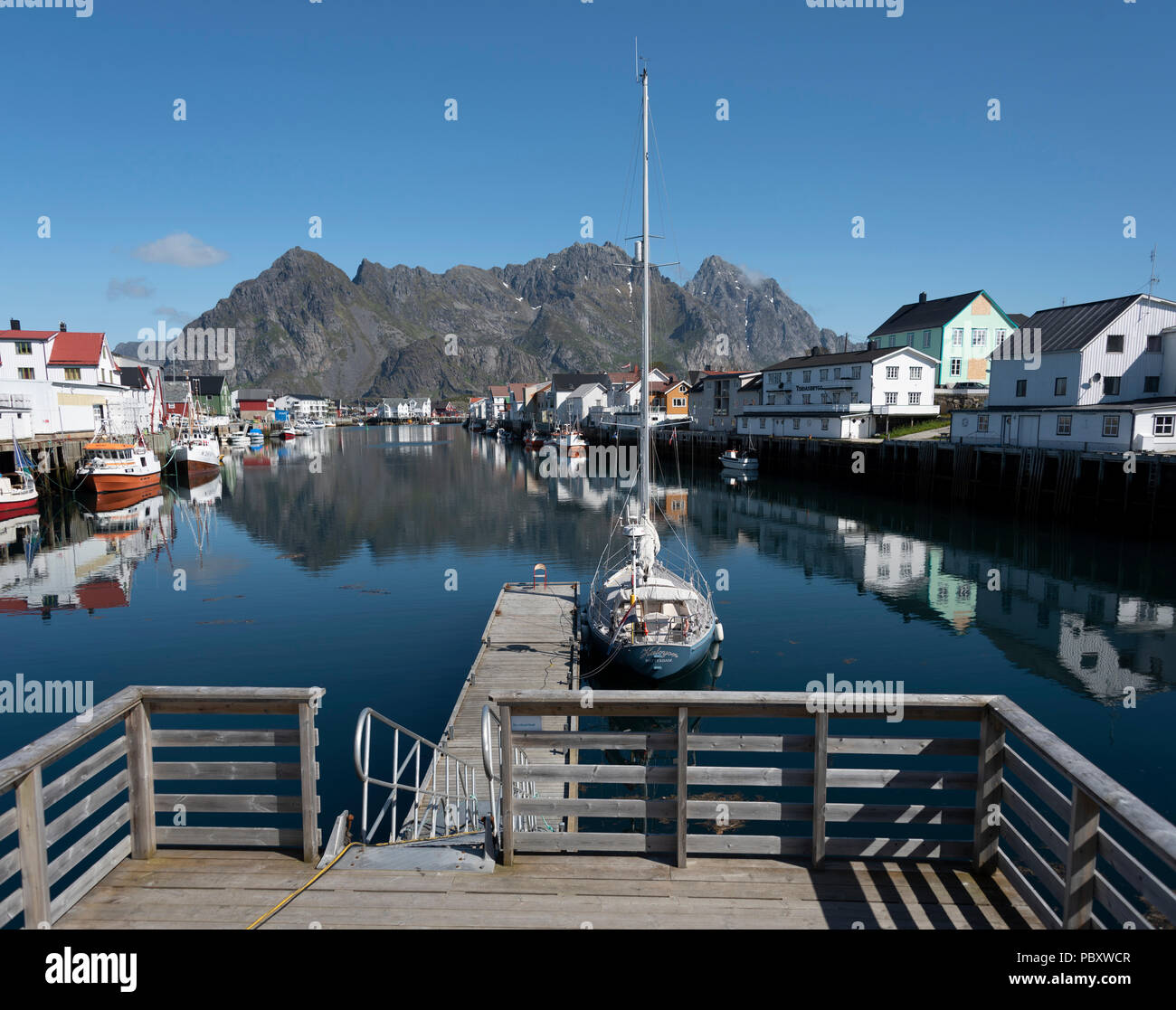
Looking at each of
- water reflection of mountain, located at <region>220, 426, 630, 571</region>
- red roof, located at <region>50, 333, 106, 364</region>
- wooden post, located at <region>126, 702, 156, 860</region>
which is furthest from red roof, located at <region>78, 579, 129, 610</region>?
red roof, located at <region>50, 333, 106, 364</region>

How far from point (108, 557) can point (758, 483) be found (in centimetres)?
5374

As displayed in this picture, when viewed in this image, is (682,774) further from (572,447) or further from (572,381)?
(572,381)

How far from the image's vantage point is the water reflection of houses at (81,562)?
30308 millimetres

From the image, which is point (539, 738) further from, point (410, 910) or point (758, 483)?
point (758, 483)

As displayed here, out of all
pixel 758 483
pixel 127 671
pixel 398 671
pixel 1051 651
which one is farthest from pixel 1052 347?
pixel 127 671

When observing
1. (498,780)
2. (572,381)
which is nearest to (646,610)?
(498,780)

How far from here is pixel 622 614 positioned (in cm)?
2111

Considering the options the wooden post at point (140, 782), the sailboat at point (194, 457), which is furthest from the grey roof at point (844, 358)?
the wooden post at point (140, 782)

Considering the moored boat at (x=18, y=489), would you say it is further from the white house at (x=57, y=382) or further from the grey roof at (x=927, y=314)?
the grey roof at (x=927, y=314)

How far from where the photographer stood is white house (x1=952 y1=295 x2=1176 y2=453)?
1726 inches

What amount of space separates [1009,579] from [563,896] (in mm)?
33799

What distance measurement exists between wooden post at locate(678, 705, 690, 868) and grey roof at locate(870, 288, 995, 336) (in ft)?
284

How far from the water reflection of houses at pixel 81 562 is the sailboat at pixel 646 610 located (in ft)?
68.0
